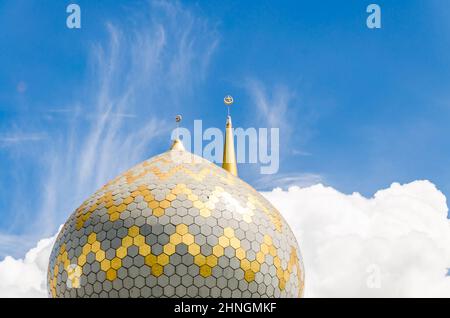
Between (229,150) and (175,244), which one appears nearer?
(175,244)

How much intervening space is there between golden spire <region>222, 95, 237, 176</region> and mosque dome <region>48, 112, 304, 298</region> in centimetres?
552

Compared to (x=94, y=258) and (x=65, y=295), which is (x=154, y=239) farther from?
(x=65, y=295)

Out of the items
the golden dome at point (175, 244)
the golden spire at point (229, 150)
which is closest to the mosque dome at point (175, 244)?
the golden dome at point (175, 244)

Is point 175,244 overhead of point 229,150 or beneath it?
beneath

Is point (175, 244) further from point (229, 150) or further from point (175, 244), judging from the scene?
point (229, 150)

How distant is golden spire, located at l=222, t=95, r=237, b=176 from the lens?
24.5m

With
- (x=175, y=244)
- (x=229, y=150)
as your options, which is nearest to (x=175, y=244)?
(x=175, y=244)

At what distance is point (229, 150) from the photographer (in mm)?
24812

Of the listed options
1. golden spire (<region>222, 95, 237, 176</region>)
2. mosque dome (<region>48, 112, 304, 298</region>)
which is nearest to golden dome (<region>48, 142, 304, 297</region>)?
mosque dome (<region>48, 112, 304, 298</region>)

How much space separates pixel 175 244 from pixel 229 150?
9094 millimetres

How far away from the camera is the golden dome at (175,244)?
16.1m

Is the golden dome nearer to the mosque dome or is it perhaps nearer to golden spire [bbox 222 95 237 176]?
the mosque dome

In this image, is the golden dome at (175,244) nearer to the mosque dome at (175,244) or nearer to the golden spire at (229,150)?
the mosque dome at (175,244)
